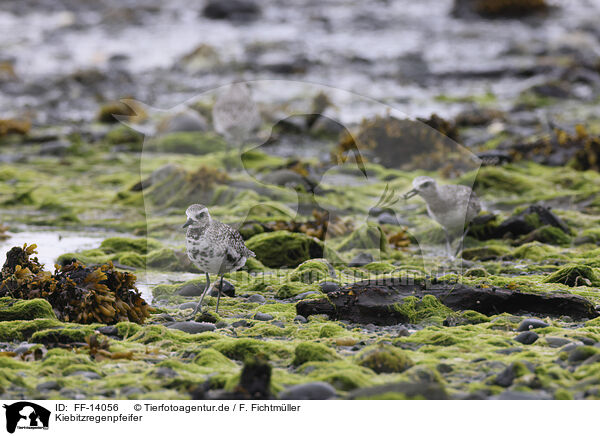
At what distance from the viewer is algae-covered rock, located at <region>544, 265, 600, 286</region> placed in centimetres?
666

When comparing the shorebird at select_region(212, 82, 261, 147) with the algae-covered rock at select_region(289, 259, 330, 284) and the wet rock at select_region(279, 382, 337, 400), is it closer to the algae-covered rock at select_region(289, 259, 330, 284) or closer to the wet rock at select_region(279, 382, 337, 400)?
the algae-covered rock at select_region(289, 259, 330, 284)

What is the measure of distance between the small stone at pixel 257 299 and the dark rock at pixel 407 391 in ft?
6.93

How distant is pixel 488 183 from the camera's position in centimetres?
1107

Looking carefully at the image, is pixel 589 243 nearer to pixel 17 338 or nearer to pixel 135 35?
pixel 17 338

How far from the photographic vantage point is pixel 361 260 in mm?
7746

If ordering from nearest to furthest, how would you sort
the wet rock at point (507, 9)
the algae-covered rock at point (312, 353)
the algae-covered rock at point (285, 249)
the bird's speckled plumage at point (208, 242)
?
the algae-covered rock at point (312, 353)
the bird's speckled plumage at point (208, 242)
the algae-covered rock at point (285, 249)
the wet rock at point (507, 9)

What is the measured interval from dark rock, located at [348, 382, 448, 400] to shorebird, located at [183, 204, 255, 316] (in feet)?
5.91

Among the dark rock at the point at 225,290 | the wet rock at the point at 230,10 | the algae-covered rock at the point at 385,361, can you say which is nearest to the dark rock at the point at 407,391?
the algae-covered rock at the point at 385,361

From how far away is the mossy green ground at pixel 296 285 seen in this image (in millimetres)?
4766

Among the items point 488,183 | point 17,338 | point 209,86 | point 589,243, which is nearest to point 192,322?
point 17,338

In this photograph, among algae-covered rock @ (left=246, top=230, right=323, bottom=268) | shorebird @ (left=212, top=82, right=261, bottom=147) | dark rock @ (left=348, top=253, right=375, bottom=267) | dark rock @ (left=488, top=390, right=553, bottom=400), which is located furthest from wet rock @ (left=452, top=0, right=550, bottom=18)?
dark rock @ (left=488, top=390, right=553, bottom=400)
